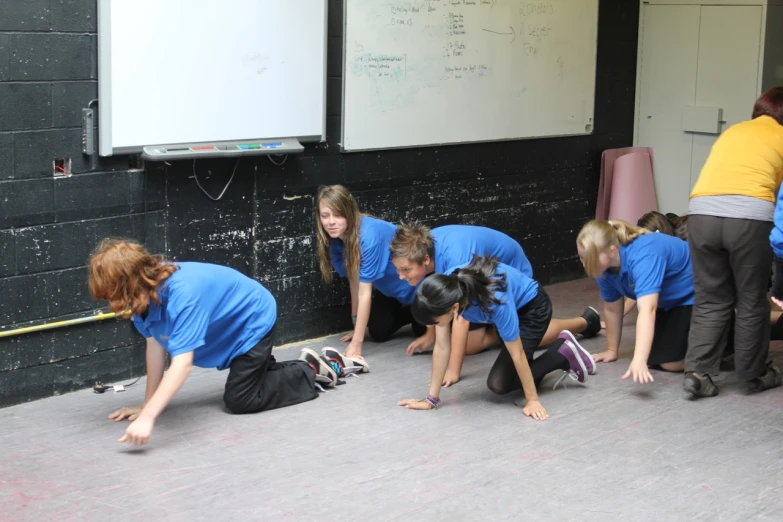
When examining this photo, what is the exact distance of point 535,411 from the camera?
12.8ft

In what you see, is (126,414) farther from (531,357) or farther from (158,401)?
(531,357)

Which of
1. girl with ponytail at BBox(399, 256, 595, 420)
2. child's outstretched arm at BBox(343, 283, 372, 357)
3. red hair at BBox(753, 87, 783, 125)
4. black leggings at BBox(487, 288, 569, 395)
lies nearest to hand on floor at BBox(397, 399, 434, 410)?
girl with ponytail at BBox(399, 256, 595, 420)

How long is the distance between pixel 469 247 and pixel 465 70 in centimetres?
146

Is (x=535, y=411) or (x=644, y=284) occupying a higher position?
(x=644, y=284)

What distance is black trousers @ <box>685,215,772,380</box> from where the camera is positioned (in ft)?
13.2

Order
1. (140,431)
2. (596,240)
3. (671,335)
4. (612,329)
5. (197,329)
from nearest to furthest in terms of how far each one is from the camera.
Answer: (140,431) → (197,329) → (596,240) → (671,335) → (612,329)

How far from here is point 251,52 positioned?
14.4 ft

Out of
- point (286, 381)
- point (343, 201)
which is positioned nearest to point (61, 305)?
point (286, 381)

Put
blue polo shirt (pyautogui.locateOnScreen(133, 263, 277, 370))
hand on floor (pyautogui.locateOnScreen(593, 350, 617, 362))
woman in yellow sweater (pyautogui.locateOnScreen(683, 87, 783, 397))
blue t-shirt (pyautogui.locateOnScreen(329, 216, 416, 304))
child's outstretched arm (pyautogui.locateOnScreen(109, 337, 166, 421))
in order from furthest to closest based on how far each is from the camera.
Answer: hand on floor (pyautogui.locateOnScreen(593, 350, 617, 362)) → blue t-shirt (pyautogui.locateOnScreen(329, 216, 416, 304)) → woman in yellow sweater (pyautogui.locateOnScreen(683, 87, 783, 397)) → child's outstretched arm (pyautogui.locateOnScreen(109, 337, 166, 421)) → blue polo shirt (pyautogui.locateOnScreen(133, 263, 277, 370))

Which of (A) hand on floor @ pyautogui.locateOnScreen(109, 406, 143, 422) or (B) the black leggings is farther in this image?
(B) the black leggings

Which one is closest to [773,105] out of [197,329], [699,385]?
[699,385]

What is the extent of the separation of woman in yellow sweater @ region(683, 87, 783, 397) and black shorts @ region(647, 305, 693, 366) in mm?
208

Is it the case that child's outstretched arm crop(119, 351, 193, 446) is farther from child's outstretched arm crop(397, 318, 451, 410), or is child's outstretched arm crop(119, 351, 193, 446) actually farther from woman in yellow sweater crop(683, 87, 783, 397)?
woman in yellow sweater crop(683, 87, 783, 397)

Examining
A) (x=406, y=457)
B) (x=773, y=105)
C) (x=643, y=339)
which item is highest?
(x=773, y=105)
